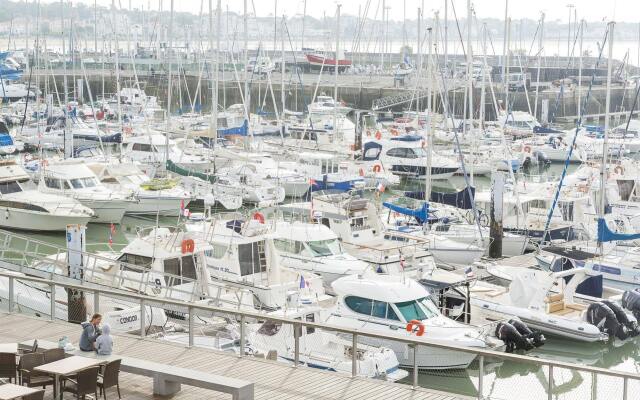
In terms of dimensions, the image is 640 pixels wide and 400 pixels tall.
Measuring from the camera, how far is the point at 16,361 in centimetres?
1365

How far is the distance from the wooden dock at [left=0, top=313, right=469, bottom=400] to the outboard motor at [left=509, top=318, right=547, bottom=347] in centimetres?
1184

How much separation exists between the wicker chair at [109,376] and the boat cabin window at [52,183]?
2783 cm

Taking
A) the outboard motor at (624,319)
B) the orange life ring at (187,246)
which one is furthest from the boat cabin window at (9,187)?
the outboard motor at (624,319)

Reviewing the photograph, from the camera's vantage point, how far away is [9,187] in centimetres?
3956

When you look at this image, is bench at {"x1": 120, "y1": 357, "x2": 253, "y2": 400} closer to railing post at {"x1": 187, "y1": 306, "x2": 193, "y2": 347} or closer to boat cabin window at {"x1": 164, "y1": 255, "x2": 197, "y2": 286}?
railing post at {"x1": 187, "y1": 306, "x2": 193, "y2": 347}

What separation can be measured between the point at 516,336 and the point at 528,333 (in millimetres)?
471

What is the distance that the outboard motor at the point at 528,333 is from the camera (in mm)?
25375

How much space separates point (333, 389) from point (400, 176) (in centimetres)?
4006

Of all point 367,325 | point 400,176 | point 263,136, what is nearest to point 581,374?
point 367,325

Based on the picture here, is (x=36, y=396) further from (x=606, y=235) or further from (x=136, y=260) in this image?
(x=606, y=235)

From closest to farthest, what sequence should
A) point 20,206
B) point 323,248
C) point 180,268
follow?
1. point 180,268
2. point 323,248
3. point 20,206

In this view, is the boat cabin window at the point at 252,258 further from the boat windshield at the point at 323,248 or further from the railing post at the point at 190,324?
the railing post at the point at 190,324

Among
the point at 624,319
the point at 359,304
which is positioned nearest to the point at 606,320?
the point at 624,319

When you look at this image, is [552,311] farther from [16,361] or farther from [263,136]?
[263,136]
